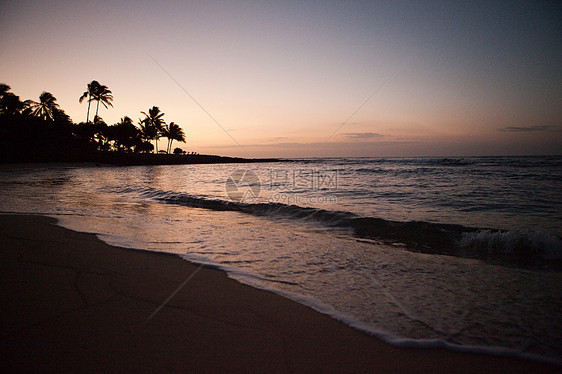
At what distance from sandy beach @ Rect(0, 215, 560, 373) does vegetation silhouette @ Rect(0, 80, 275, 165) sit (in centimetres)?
4691

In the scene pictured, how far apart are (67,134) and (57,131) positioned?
10.7 ft

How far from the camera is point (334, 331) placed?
212 centimetres

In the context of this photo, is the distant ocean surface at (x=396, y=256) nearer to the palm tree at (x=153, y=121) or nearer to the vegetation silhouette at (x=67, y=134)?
the vegetation silhouette at (x=67, y=134)

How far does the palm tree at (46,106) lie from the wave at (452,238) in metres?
64.6

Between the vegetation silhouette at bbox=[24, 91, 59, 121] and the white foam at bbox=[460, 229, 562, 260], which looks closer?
the white foam at bbox=[460, 229, 562, 260]

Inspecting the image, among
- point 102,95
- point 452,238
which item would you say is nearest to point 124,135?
point 102,95

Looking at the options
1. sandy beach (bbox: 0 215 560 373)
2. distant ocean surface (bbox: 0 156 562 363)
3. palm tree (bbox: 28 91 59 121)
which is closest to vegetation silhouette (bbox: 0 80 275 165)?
palm tree (bbox: 28 91 59 121)

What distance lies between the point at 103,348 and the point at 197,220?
4915 millimetres

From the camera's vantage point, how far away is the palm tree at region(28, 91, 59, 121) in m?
52.0

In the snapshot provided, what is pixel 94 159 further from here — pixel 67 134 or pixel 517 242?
pixel 517 242

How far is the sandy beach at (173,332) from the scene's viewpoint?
1.71 meters

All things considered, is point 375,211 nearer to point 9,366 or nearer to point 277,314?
point 277,314

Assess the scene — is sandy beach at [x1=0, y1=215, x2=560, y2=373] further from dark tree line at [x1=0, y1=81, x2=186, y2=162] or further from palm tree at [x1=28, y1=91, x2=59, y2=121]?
palm tree at [x1=28, y1=91, x2=59, y2=121]

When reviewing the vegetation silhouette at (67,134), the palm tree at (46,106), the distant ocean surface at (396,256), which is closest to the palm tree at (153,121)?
the vegetation silhouette at (67,134)
